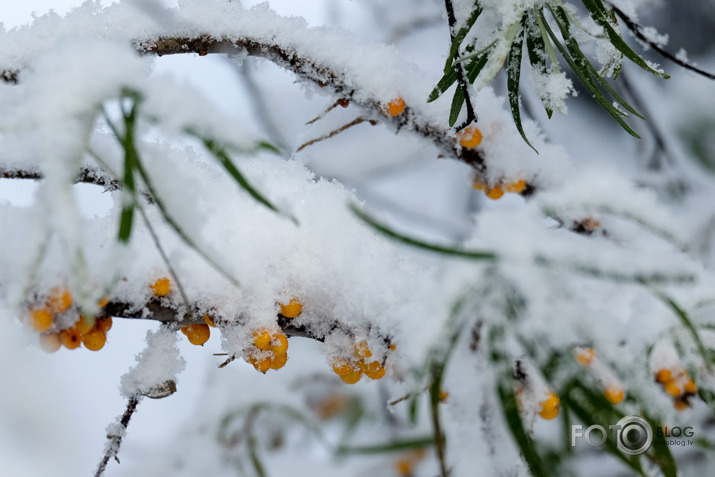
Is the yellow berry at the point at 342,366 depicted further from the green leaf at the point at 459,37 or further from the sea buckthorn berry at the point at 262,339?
the green leaf at the point at 459,37

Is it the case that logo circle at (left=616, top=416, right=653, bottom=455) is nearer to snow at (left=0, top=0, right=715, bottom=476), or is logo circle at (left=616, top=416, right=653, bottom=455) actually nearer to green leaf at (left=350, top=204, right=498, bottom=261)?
snow at (left=0, top=0, right=715, bottom=476)

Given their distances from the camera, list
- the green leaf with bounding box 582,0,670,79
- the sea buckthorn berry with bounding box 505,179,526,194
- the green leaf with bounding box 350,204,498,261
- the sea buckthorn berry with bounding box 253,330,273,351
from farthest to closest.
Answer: the sea buckthorn berry with bounding box 505,179,526,194
the green leaf with bounding box 582,0,670,79
the sea buckthorn berry with bounding box 253,330,273,351
the green leaf with bounding box 350,204,498,261

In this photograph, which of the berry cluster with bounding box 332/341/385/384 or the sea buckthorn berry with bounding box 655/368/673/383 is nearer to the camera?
the berry cluster with bounding box 332/341/385/384

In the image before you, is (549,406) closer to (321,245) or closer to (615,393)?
(615,393)

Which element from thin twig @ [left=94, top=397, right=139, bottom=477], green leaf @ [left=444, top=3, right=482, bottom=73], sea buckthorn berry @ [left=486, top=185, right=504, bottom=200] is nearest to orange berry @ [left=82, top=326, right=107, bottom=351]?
thin twig @ [left=94, top=397, right=139, bottom=477]

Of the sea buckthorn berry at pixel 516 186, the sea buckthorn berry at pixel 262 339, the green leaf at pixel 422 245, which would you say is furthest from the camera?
the sea buckthorn berry at pixel 516 186

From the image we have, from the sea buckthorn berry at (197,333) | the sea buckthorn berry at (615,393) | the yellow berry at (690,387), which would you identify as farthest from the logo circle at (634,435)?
the sea buckthorn berry at (197,333)
